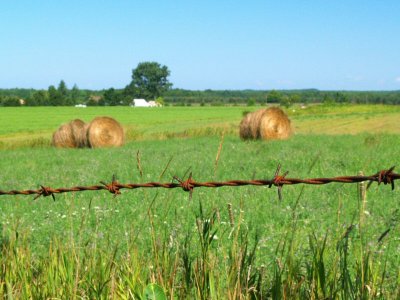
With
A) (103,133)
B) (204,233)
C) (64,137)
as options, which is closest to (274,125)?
(103,133)

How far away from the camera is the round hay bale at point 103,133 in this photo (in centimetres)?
2839

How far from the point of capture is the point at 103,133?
28.7 meters

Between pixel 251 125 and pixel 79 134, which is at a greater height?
pixel 251 125

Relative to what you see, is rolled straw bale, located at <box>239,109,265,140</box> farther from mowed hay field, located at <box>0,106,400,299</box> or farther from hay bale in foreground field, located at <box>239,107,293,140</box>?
mowed hay field, located at <box>0,106,400,299</box>

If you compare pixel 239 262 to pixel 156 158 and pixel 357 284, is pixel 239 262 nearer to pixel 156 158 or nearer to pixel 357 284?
pixel 357 284

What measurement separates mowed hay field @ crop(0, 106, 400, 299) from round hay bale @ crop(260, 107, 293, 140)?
359cm

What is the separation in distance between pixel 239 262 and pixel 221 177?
426 inches

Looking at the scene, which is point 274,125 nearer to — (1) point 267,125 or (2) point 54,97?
(1) point 267,125

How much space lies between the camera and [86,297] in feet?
9.92

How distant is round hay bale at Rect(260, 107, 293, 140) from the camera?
27141 millimetres

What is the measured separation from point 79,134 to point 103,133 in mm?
1154

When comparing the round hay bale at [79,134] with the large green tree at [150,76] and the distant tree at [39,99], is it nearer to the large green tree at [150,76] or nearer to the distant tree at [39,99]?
the distant tree at [39,99]

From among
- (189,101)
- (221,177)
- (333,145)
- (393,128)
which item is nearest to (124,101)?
(189,101)

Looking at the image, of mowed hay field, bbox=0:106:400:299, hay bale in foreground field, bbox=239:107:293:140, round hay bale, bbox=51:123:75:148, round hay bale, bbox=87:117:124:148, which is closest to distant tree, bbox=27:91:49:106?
round hay bale, bbox=51:123:75:148
